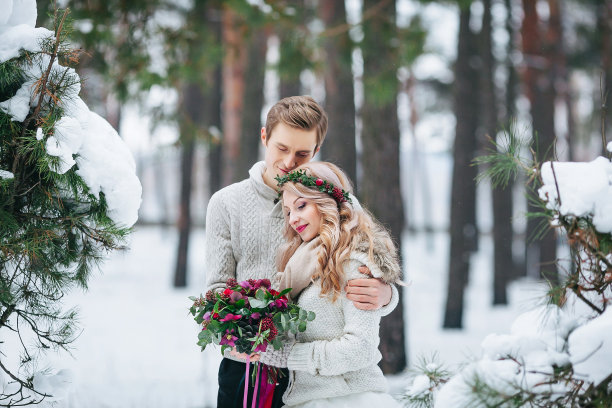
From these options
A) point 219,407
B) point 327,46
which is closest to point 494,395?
point 219,407

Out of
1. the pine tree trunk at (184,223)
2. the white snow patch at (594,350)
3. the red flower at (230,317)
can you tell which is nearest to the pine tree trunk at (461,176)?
the pine tree trunk at (184,223)

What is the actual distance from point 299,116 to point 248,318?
97 centimetres

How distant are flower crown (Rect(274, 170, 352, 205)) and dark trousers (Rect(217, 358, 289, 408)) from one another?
2.88 feet

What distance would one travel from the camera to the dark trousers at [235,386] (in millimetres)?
2766

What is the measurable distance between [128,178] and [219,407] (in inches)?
47.8

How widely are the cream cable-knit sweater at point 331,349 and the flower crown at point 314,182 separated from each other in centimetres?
27

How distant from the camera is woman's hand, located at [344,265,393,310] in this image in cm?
245

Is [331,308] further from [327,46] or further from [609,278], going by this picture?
[327,46]

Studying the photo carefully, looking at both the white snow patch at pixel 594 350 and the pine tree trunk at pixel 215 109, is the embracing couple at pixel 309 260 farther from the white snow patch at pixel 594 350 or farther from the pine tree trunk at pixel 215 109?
the pine tree trunk at pixel 215 109

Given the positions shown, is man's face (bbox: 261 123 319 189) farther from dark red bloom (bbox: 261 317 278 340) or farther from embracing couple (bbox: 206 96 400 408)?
dark red bloom (bbox: 261 317 278 340)

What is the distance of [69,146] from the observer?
8.03ft

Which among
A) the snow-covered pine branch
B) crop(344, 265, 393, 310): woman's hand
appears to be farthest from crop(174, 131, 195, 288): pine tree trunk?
the snow-covered pine branch

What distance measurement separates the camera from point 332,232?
8.35ft

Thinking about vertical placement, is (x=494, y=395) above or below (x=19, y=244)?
below
